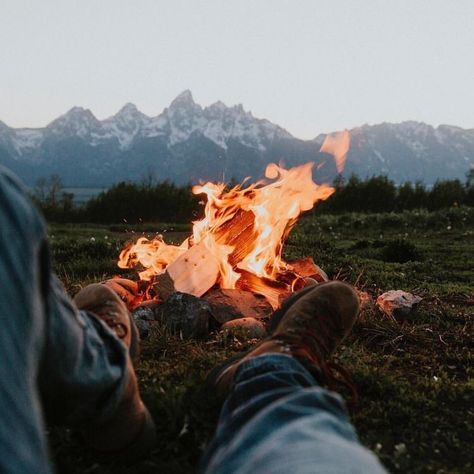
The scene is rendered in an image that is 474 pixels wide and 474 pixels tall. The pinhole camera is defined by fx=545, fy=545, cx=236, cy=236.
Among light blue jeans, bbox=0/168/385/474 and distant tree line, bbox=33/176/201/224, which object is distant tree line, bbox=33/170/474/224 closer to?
distant tree line, bbox=33/176/201/224

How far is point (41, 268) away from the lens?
1.35 meters

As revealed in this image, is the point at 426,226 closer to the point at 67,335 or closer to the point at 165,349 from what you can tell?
the point at 165,349

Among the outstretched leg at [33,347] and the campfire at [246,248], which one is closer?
the outstretched leg at [33,347]

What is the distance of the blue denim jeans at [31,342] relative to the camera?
1125 mm

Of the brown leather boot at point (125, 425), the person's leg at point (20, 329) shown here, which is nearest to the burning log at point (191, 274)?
the brown leather boot at point (125, 425)

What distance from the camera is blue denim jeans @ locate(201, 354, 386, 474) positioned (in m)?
1.28

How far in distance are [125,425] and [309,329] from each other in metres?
0.98

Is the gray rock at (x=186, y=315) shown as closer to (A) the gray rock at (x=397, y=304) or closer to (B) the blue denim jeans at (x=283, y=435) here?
(A) the gray rock at (x=397, y=304)

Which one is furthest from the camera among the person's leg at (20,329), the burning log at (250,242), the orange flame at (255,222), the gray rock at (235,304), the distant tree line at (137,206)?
the distant tree line at (137,206)

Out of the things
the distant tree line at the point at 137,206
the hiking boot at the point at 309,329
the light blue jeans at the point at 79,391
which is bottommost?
the distant tree line at the point at 137,206

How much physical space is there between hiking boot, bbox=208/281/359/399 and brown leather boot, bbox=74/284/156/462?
41 cm

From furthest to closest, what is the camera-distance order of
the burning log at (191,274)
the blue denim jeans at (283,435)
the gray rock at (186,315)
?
the burning log at (191,274), the gray rock at (186,315), the blue denim jeans at (283,435)

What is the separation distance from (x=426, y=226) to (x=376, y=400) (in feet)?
45.4

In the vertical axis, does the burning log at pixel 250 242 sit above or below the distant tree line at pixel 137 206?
above
